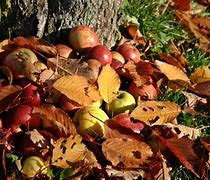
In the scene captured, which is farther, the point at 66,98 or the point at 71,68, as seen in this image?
the point at 71,68

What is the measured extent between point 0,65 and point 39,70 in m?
0.32

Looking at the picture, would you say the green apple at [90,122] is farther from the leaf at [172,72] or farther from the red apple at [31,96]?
the leaf at [172,72]

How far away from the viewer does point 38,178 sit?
2.86m

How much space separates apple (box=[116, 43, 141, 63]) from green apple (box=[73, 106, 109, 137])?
0.72m

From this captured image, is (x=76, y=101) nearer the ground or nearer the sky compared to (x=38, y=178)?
nearer the sky

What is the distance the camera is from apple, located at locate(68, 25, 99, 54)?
12.0ft

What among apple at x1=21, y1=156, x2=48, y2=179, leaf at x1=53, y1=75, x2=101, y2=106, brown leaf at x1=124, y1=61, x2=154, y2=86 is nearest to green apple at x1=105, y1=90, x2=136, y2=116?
leaf at x1=53, y1=75, x2=101, y2=106

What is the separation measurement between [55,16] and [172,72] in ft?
2.79

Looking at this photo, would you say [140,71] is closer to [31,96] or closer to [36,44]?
[36,44]

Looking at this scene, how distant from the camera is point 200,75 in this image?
3.95 meters

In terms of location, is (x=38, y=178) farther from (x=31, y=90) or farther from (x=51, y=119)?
(x=31, y=90)

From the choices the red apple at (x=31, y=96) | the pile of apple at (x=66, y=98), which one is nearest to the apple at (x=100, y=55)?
the pile of apple at (x=66, y=98)

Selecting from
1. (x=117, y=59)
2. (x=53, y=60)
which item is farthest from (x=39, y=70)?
(x=117, y=59)

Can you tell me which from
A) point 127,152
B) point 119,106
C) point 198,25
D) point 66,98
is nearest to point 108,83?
point 119,106
